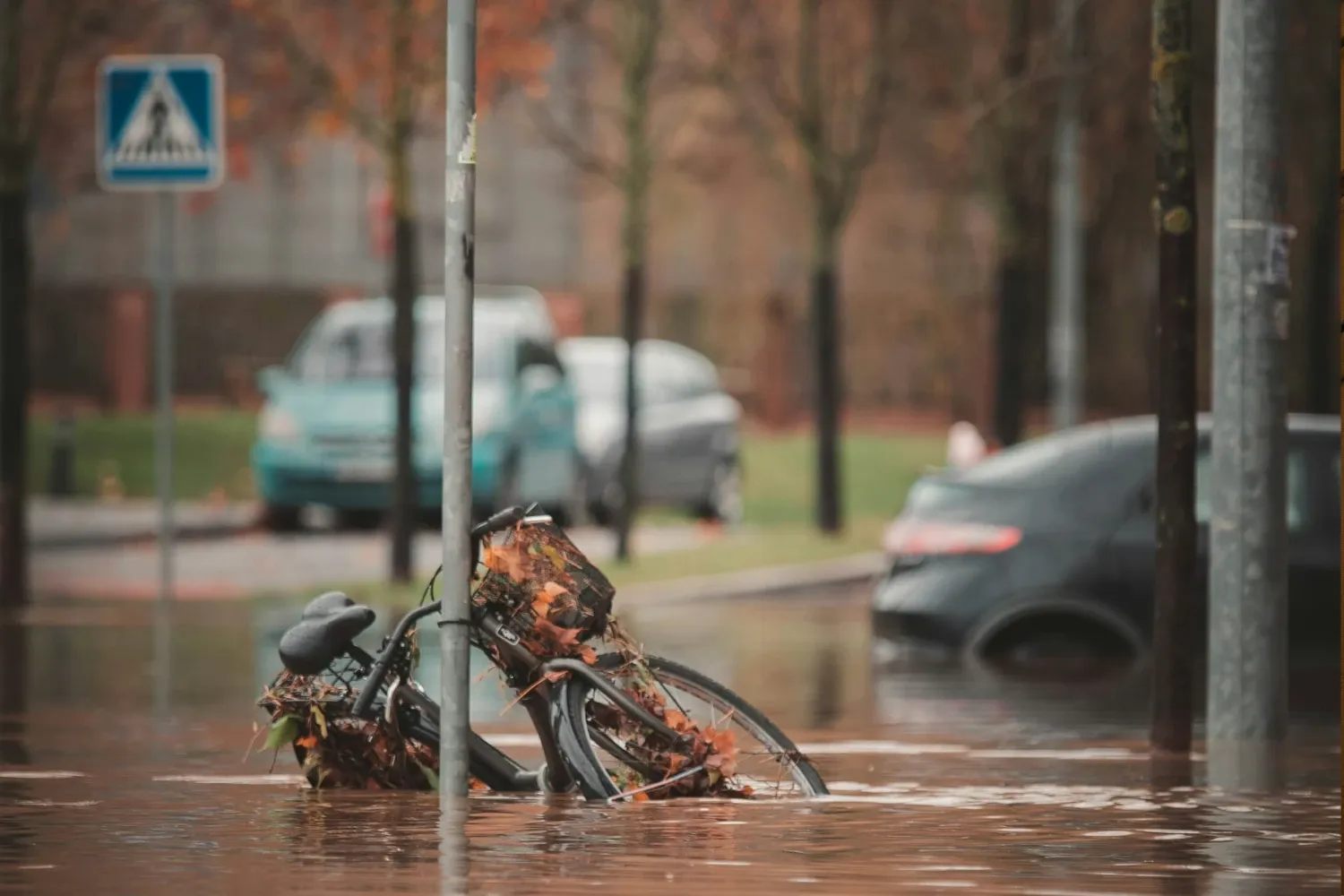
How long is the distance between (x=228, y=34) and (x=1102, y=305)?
890 inches

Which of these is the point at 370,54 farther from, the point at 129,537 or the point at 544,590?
the point at 544,590

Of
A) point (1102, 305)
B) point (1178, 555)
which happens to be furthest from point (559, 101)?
point (1178, 555)

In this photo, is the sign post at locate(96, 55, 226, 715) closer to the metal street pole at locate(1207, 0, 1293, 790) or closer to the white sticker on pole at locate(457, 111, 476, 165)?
the metal street pole at locate(1207, 0, 1293, 790)

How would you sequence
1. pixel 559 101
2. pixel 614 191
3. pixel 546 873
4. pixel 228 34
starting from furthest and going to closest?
pixel 559 101 → pixel 614 191 → pixel 228 34 → pixel 546 873

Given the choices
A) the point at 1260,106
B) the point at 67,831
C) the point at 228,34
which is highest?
the point at 228,34

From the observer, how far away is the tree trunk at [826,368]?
30.8 m

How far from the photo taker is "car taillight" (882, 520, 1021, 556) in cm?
1688

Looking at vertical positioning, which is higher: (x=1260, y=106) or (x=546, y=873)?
(x=1260, y=106)

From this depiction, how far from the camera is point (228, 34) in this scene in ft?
92.8

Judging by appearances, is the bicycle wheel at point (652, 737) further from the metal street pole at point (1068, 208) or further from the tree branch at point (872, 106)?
the tree branch at point (872, 106)

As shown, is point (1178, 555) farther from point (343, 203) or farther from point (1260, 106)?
point (343, 203)

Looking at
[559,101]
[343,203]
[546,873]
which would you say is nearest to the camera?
[546,873]

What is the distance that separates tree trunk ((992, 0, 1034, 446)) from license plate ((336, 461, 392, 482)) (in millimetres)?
5950

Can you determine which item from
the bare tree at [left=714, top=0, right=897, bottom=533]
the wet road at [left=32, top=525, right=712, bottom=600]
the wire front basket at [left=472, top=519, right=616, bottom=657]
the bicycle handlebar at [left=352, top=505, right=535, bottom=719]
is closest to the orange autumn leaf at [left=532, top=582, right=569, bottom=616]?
the wire front basket at [left=472, top=519, right=616, bottom=657]
